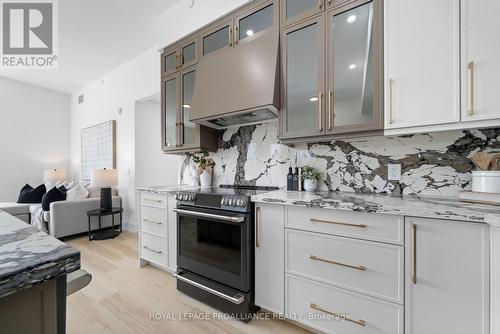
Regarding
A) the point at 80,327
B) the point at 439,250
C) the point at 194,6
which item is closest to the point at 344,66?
the point at 439,250

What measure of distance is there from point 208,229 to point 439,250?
1523 mm

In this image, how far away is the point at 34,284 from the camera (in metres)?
0.48

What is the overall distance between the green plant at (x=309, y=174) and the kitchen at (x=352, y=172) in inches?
1.9

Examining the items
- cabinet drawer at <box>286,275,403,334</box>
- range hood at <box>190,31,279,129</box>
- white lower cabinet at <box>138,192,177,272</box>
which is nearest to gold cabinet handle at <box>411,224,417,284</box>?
cabinet drawer at <box>286,275,403,334</box>

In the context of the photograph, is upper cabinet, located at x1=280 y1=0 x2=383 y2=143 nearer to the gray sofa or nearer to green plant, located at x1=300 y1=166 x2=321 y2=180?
green plant, located at x1=300 y1=166 x2=321 y2=180

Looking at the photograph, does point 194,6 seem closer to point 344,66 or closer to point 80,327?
point 344,66

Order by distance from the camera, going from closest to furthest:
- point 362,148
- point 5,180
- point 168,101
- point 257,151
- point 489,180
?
point 489,180
point 362,148
point 257,151
point 168,101
point 5,180

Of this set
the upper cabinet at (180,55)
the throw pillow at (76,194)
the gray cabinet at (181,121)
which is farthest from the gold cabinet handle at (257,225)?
the throw pillow at (76,194)

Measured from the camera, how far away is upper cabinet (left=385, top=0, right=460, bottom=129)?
4.22 ft

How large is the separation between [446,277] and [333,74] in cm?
141

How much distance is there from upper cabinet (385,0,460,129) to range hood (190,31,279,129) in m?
0.82

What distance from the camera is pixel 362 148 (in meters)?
1.85

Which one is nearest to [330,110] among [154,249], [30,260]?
[30,260]

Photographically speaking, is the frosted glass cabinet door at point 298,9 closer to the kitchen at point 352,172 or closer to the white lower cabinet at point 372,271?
the kitchen at point 352,172
